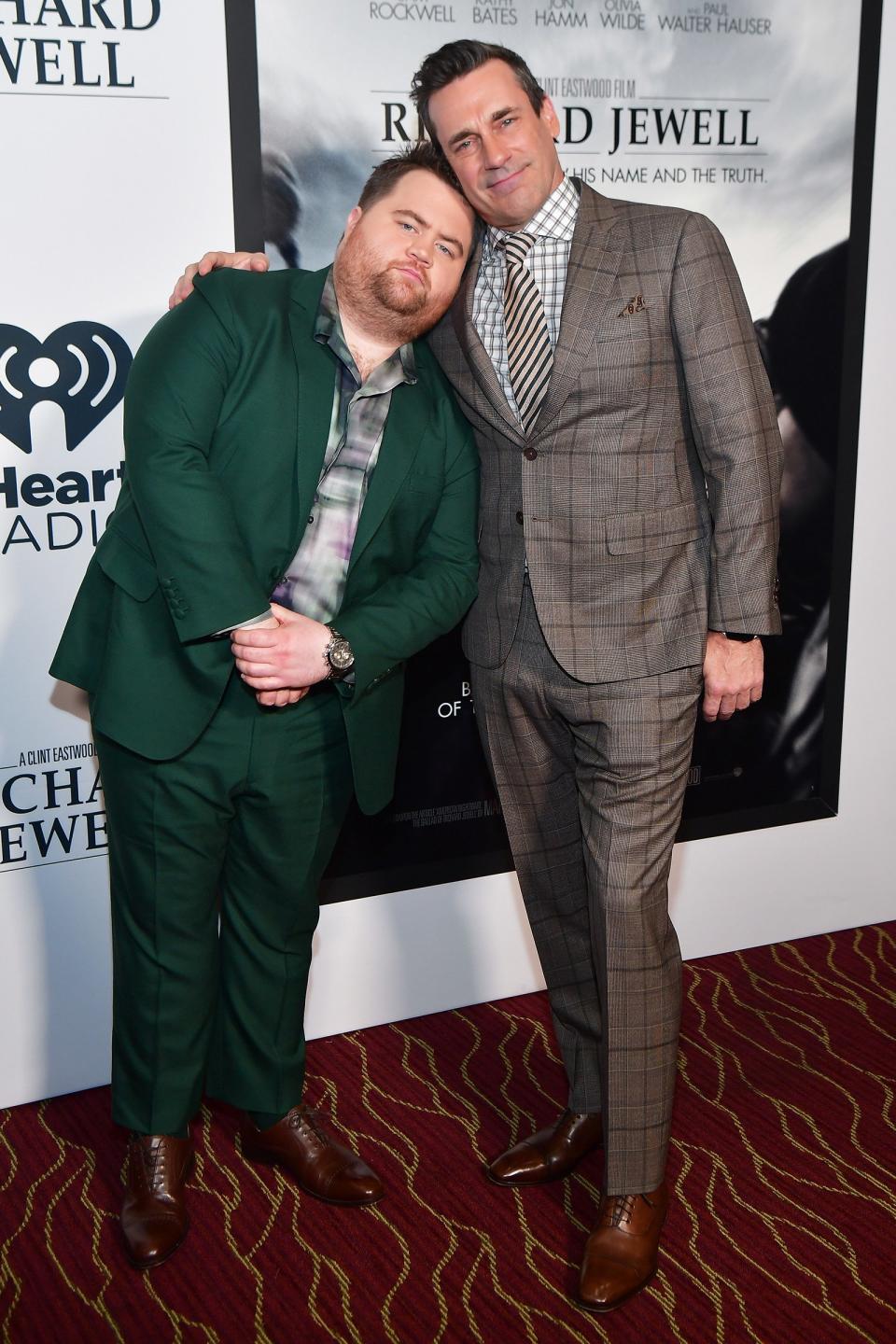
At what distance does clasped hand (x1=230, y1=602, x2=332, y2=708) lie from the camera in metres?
2.08

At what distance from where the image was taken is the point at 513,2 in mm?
2764

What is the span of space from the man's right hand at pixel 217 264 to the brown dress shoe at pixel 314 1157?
5.08ft

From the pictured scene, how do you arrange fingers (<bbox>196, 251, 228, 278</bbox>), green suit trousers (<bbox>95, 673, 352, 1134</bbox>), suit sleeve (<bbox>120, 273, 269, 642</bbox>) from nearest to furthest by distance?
suit sleeve (<bbox>120, 273, 269, 642</bbox>), green suit trousers (<bbox>95, 673, 352, 1134</bbox>), fingers (<bbox>196, 251, 228, 278</bbox>)

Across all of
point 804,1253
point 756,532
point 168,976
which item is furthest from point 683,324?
point 804,1253

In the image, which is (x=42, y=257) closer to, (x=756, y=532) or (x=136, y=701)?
(x=136, y=701)

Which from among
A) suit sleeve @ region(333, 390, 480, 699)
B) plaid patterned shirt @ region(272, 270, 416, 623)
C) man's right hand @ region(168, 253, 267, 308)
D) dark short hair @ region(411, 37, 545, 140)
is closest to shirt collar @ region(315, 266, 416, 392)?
plaid patterned shirt @ region(272, 270, 416, 623)

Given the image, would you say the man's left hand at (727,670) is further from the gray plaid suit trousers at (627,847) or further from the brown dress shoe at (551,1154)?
the brown dress shoe at (551,1154)

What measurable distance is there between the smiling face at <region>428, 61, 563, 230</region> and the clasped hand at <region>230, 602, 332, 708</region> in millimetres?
768

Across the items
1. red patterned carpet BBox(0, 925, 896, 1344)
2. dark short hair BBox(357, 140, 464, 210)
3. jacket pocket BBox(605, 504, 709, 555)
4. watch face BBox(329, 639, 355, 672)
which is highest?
dark short hair BBox(357, 140, 464, 210)

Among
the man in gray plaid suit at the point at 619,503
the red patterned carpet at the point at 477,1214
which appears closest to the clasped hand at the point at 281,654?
the man in gray plaid suit at the point at 619,503

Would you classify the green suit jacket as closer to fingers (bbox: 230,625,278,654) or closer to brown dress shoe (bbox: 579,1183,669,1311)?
fingers (bbox: 230,625,278,654)

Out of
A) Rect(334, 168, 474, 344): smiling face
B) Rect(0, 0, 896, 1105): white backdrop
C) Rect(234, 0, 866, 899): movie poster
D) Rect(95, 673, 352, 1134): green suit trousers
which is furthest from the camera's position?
Rect(234, 0, 866, 899): movie poster

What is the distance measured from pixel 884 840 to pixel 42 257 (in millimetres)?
2639

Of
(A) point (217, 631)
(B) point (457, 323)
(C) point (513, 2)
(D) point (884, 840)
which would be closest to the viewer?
(A) point (217, 631)
